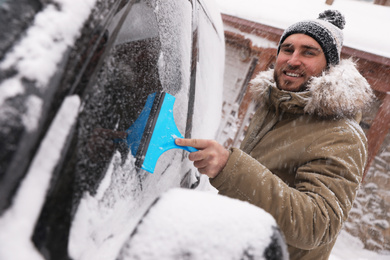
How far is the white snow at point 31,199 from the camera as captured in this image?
0.47 metres

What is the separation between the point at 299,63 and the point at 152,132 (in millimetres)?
1223

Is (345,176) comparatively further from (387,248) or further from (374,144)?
(387,248)

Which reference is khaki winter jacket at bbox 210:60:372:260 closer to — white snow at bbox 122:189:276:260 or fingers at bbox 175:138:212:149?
fingers at bbox 175:138:212:149

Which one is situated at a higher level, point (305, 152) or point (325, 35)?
point (325, 35)

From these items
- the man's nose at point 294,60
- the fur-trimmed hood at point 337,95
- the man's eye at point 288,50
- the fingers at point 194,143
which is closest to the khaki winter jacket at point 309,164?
the fur-trimmed hood at point 337,95

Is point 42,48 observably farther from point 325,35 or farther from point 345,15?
point 345,15

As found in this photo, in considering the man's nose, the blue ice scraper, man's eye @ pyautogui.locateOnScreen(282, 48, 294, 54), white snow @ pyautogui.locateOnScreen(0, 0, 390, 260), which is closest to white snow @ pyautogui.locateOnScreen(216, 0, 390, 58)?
man's eye @ pyautogui.locateOnScreen(282, 48, 294, 54)

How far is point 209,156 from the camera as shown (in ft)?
3.27

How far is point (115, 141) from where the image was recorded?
749 millimetres

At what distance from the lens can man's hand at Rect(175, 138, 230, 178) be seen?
96cm

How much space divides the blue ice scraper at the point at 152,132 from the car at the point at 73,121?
1.1 inches

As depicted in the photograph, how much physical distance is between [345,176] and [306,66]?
850 millimetres

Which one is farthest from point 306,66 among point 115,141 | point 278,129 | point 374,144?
point 374,144

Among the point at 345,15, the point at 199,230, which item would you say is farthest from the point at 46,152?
the point at 345,15
